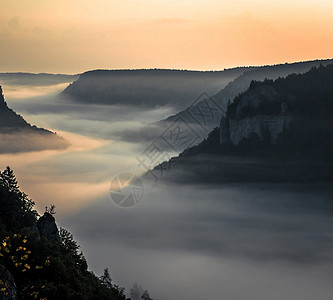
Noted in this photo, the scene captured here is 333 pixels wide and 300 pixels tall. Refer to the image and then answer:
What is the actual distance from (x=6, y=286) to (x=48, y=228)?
2129 inches

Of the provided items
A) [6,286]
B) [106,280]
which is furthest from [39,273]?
[106,280]

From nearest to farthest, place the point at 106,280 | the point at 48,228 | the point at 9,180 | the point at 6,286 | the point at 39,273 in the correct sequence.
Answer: the point at 6,286
the point at 39,273
the point at 48,228
the point at 106,280
the point at 9,180

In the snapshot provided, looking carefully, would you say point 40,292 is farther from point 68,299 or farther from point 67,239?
point 67,239

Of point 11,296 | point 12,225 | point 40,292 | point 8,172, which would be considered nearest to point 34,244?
point 40,292

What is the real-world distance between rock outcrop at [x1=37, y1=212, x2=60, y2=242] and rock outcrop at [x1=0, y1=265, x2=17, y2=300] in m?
49.4

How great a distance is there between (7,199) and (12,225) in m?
4.96

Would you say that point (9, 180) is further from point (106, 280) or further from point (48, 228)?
point (106, 280)

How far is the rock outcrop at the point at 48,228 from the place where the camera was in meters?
106

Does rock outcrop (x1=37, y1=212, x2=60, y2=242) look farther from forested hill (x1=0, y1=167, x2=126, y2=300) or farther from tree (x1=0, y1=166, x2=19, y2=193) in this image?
tree (x1=0, y1=166, x2=19, y2=193)

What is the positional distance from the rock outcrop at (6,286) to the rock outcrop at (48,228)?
49354 mm

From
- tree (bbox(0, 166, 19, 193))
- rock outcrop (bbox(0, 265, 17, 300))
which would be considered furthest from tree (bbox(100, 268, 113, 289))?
rock outcrop (bbox(0, 265, 17, 300))

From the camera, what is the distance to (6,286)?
2125 inches

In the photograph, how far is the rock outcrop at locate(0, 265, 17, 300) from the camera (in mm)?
53406

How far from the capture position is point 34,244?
7394 cm
